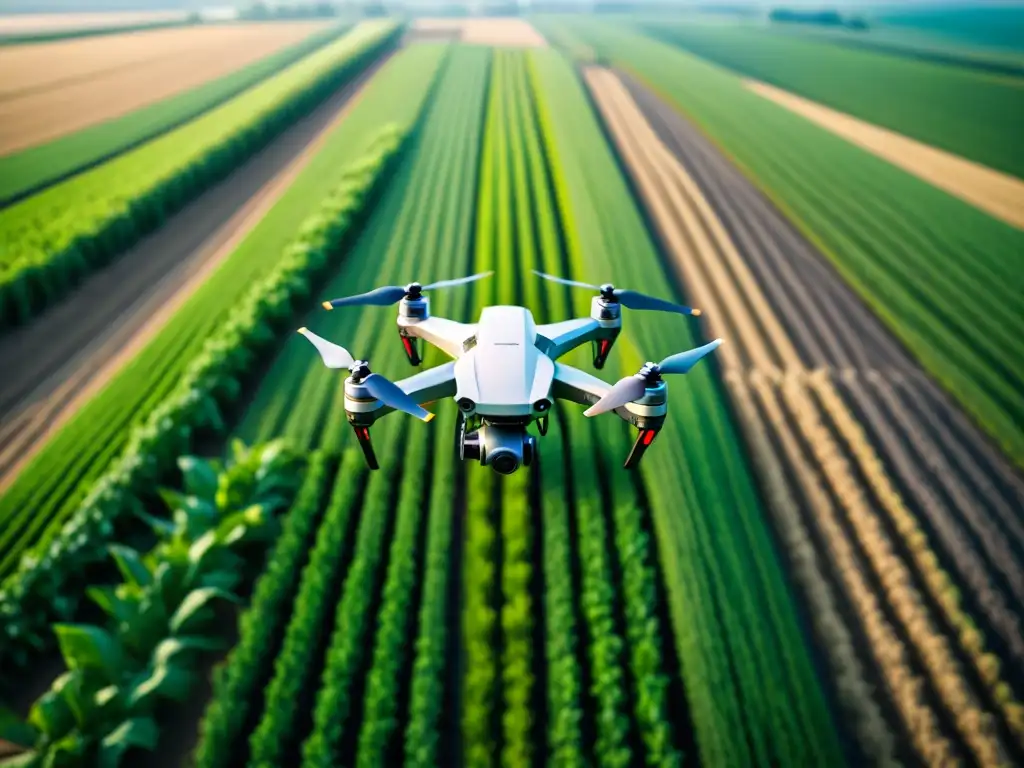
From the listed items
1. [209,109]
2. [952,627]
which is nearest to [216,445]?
[952,627]

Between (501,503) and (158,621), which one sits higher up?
(501,503)

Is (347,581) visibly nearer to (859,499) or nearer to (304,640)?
(304,640)

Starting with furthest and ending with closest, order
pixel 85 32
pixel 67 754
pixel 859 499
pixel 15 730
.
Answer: pixel 85 32 < pixel 859 499 < pixel 15 730 < pixel 67 754

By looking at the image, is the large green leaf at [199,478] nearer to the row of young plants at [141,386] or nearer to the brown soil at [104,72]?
the row of young plants at [141,386]

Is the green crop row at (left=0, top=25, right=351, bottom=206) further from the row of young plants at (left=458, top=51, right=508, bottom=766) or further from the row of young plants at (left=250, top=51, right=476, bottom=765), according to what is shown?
the row of young plants at (left=458, top=51, right=508, bottom=766)

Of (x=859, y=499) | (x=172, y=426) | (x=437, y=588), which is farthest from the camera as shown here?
(x=172, y=426)

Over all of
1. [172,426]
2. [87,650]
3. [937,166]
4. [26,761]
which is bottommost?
[26,761]

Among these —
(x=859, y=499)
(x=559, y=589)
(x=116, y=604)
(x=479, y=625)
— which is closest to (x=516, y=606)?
(x=479, y=625)

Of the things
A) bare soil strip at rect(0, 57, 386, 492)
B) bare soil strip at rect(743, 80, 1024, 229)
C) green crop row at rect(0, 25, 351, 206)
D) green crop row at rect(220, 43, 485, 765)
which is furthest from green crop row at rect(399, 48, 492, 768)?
bare soil strip at rect(743, 80, 1024, 229)
